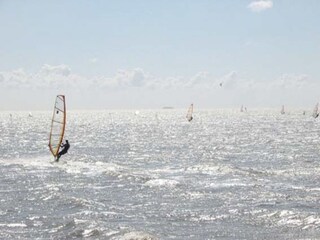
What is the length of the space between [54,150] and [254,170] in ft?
57.9

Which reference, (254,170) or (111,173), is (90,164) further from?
(254,170)

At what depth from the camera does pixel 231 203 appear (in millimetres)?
26969

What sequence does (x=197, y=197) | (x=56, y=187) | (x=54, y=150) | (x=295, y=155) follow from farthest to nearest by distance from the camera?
(x=295, y=155)
(x=54, y=150)
(x=56, y=187)
(x=197, y=197)

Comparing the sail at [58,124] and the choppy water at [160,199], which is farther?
the sail at [58,124]

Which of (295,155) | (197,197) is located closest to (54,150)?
(197,197)

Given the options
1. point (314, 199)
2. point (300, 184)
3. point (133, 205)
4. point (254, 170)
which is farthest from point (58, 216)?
point (254, 170)

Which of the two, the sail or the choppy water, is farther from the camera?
the sail

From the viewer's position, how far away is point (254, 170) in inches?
1629

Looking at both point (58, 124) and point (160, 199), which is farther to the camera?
point (58, 124)

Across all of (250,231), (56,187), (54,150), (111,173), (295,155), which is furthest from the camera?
(295,155)

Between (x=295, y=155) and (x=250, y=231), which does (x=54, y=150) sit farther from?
(x=250, y=231)

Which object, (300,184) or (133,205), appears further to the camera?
(300,184)

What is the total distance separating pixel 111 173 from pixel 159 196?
11.1 m

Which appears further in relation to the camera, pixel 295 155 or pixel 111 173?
pixel 295 155
